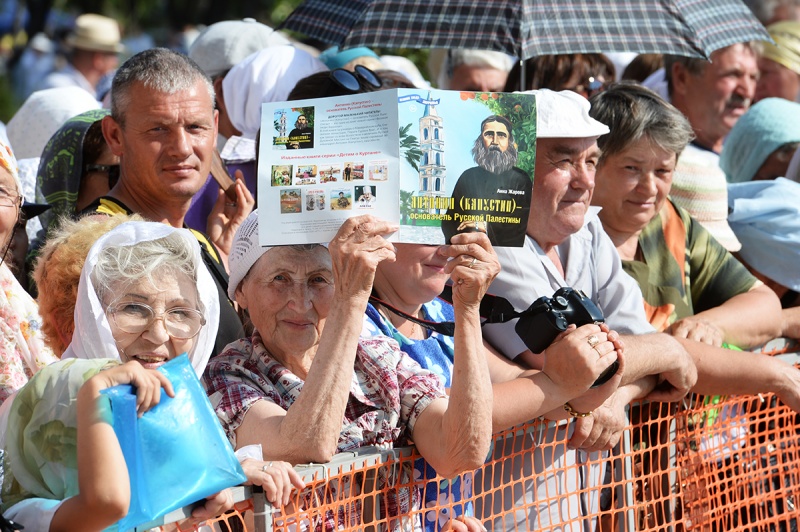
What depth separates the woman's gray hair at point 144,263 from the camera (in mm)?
2650

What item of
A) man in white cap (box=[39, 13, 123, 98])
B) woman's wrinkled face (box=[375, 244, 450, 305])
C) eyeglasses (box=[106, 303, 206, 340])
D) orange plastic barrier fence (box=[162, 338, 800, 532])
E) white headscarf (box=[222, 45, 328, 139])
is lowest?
orange plastic barrier fence (box=[162, 338, 800, 532])

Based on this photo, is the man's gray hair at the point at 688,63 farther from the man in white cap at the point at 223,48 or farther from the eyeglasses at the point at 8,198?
the eyeglasses at the point at 8,198

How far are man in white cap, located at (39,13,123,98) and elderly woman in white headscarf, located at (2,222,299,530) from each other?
7.49 m

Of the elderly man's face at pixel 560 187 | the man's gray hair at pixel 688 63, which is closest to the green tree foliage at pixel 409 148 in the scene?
the elderly man's face at pixel 560 187

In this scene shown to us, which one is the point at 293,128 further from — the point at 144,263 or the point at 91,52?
the point at 91,52

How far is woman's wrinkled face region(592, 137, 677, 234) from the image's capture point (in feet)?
13.6

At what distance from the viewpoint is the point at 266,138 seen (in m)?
2.77

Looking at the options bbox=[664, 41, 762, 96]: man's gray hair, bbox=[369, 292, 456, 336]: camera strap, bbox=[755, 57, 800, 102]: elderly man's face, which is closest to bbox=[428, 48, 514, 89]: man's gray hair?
bbox=[664, 41, 762, 96]: man's gray hair

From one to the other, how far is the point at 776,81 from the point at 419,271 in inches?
179

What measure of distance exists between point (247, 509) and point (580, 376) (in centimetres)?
113

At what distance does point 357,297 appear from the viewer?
8.87ft

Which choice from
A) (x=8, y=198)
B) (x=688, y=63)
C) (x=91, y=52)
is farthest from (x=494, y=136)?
(x=91, y=52)

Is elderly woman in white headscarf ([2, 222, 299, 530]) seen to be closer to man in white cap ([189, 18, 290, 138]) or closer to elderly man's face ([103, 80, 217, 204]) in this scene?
elderly man's face ([103, 80, 217, 204])

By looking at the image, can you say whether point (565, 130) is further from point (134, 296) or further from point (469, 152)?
point (134, 296)
